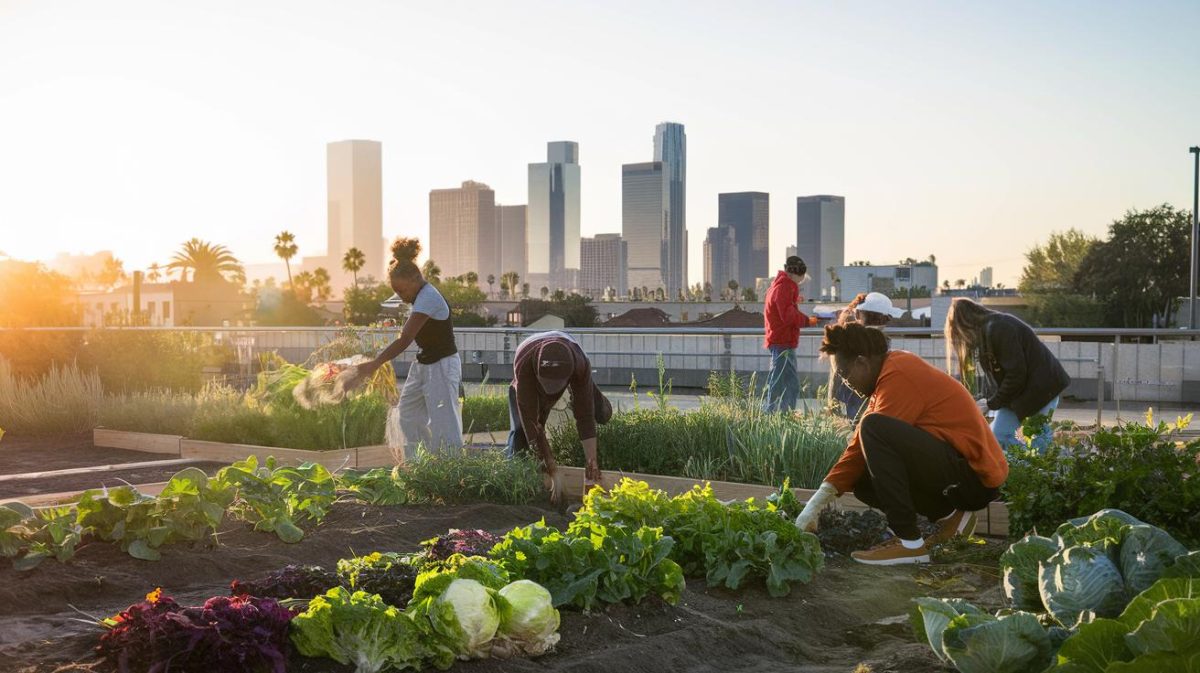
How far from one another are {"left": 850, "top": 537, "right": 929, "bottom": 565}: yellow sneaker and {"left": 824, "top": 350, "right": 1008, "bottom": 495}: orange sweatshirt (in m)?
0.32

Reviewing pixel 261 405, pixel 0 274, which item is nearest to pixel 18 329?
pixel 261 405

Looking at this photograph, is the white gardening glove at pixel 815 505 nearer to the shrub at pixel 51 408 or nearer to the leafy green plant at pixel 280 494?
the leafy green plant at pixel 280 494

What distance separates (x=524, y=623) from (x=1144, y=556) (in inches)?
72.7

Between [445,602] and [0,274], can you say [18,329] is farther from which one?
[445,602]

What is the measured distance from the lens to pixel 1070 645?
2580mm

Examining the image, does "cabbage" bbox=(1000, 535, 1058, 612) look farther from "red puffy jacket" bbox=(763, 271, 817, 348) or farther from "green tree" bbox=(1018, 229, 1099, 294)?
"green tree" bbox=(1018, 229, 1099, 294)

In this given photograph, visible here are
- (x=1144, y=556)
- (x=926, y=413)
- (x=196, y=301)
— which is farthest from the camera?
(x=196, y=301)

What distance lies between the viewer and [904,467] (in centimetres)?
519

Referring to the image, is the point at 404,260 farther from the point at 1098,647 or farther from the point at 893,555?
the point at 1098,647

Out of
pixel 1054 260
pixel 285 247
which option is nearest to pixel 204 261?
pixel 285 247

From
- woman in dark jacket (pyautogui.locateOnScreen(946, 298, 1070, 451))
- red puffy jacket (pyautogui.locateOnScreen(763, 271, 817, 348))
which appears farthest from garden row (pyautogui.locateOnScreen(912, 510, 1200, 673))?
red puffy jacket (pyautogui.locateOnScreen(763, 271, 817, 348))

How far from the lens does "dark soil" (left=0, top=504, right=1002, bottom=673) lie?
350 cm

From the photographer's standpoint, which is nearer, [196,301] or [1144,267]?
[1144,267]

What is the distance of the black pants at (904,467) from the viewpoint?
16.8 feet
